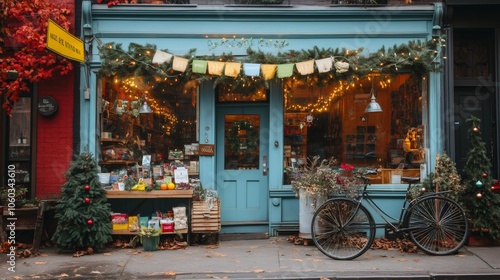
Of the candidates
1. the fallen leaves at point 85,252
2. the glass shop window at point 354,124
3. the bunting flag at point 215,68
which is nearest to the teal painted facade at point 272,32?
the glass shop window at point 354,124

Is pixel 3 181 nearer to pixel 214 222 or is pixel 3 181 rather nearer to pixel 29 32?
pixel 29 32

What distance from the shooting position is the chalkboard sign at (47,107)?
9.55m

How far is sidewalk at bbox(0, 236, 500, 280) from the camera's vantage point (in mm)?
7094

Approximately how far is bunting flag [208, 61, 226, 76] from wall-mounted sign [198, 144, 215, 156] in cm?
146

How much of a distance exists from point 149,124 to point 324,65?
366cm

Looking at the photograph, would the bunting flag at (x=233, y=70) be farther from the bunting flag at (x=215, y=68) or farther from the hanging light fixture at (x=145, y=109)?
the hanging light fixture at (x=145, y=109)

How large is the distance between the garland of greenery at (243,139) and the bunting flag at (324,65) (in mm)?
1991

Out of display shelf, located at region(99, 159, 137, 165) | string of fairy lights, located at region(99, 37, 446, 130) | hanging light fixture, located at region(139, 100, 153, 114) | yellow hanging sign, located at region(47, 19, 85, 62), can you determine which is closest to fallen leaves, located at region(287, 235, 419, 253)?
string of fairy lights, located at region(99, 37, 446, 130)

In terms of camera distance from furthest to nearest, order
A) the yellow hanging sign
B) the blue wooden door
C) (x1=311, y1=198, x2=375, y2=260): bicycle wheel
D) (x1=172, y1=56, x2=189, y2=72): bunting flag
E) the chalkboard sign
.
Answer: the blue wooden door
the chalkboard sign
(x1=172, y1=56, x2=189, y2=72): bunting flag
(x1=311, y1=198, x2=375, y2=260): bicycle wheel
the yellow hanging sign

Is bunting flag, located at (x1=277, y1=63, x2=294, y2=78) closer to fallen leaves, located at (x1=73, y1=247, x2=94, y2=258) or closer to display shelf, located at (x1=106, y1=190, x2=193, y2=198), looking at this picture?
display shelf, located at (x1=106, y1=190, x2=193, y2=198)

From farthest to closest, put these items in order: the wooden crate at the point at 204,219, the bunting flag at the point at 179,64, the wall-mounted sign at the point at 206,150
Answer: the wall-mounted sign at the point at 206,150 < the bunting flag at the point at 179,64 < the wooden crate at the point at 204,219

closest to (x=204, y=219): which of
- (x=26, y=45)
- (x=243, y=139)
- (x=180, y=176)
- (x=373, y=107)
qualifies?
(x=180, y=176)

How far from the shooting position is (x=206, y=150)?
9688 mm

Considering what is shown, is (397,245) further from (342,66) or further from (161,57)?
(161,57)
